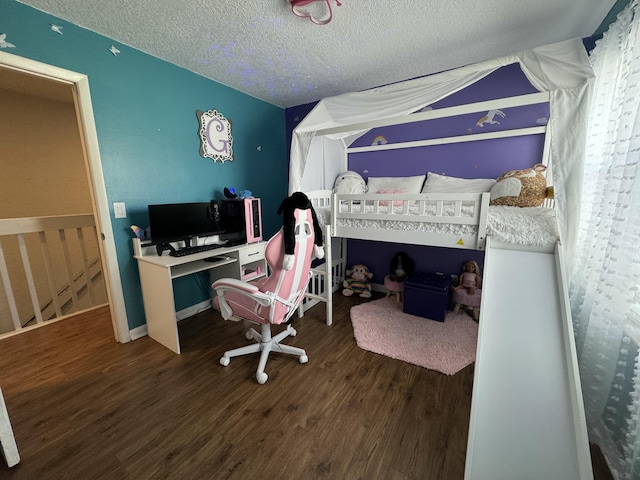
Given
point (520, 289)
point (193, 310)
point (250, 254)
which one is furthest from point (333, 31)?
point (193, 310)

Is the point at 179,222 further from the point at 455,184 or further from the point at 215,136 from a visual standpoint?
the point at 455,184

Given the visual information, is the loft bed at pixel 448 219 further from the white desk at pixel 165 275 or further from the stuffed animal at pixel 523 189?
the white desk at pixel 165 275

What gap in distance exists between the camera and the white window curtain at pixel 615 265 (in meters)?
1.04

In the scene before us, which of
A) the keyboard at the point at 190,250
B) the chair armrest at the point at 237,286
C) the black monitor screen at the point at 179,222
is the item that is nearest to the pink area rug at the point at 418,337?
the chair armrest at the point at 237,286

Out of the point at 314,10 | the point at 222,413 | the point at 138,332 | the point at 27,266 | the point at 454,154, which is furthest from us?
the point at 454,154

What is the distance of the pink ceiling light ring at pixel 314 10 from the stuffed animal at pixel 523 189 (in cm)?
181

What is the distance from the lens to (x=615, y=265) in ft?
3.74

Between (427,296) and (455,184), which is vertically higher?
(455,184)

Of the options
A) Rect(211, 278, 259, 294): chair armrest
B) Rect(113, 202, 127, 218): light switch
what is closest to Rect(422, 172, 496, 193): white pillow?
Rect(211, 278, 259, 294): chair armrest

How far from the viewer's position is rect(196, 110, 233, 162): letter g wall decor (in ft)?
8.44

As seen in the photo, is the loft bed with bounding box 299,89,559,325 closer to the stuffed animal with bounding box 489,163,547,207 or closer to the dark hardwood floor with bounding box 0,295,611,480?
the stuffed animal with bounding box 489,163,547,207

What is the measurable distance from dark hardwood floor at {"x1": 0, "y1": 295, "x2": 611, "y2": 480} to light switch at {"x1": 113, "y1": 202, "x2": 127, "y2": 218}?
109 cm

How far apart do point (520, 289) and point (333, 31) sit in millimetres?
2113

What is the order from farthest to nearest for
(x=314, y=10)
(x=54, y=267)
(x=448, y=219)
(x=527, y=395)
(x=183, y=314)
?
(x=54, y=267), (x=183, y=314), (x=448, y=219), (x=314, y=10), (x=527, y=395)
